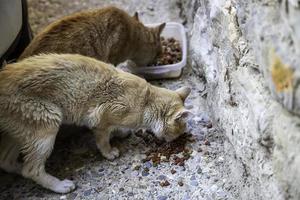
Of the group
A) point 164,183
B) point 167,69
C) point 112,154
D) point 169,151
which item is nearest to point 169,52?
point 167,69

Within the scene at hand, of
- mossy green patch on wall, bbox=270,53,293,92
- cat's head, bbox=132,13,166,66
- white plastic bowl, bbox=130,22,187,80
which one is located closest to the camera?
mossy green patch on wall, bbox=270,53,293,92

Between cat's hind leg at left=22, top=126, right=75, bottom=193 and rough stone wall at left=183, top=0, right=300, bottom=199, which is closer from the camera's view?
rough stone wall at left=183, top=0, right=300, bottom=199

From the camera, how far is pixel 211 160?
11.7 ft

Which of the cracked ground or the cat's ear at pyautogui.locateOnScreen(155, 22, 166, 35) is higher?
the cat's ear at pyautogui.locateOnScreen(155, 22, 166, 35)

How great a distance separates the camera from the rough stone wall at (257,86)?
2.26 metres

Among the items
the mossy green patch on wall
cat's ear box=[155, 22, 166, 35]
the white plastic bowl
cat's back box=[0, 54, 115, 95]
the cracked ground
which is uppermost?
the mossy green patch on wall

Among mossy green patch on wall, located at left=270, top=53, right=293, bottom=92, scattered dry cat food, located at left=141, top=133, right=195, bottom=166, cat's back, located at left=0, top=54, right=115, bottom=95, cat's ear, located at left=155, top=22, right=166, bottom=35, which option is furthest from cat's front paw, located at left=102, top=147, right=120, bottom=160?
mossy green patch on wall, located at left=270, top=53, right=293, bottom=92

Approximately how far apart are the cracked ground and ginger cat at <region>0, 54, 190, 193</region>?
11 cm

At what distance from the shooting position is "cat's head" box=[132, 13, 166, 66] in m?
4.54

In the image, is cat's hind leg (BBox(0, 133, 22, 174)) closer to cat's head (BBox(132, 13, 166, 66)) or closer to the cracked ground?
the cracked ground

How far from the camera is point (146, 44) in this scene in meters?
4.55

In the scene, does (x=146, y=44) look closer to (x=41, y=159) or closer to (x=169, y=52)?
(x=169, y=52)

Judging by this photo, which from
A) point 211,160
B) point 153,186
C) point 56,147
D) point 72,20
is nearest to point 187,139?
point 211,160

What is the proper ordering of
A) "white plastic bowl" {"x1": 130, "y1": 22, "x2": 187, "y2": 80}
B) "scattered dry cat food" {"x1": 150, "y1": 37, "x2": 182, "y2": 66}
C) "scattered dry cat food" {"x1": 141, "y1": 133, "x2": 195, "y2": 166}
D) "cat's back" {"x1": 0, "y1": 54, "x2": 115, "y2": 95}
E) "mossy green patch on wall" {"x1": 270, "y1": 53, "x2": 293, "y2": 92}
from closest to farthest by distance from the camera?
"mossy green patch on wall" {"x1": 270, "y1": 53, "x2": 293, "y2": 92} < "cat's back" {"x1": 0, "y1": 54, "x2": 115, "y2": 95} < "scattered dry cat food" {"x1": 141, "y1": 133, "x2": 195, "y2": 166} < "white plastic bowl" {"x1": 130, "y1": 22, "x2": 187, "y2": 80} < "scattered dry cat food" {"x1": 150, "y1": 37, "x2": 182, "y2": 66}
